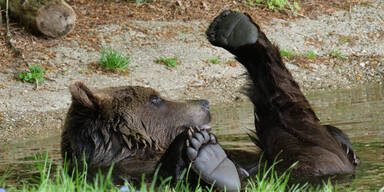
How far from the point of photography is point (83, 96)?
4945mm

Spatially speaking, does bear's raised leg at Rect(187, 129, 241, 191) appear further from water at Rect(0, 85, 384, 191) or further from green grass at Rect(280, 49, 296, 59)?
green grass at Rect(280, 49, 296, 59)

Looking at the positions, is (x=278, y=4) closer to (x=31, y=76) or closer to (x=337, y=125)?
(x=31, y=76)

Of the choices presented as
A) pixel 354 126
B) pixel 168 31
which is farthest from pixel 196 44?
pixel 354 126

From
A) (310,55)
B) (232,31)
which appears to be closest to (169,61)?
(310,55)

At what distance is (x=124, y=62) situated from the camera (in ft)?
38.2

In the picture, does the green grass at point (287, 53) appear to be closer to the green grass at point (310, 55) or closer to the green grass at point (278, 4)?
the green grass at point (310, 55)

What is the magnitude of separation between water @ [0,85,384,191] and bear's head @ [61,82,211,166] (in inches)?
23.6

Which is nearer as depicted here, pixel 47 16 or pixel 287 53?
pixel 47 16

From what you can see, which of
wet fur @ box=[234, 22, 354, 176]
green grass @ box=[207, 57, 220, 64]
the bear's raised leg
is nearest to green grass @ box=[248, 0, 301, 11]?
green grass @ box=[207, 57, 220, 64]

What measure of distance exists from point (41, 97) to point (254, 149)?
19.2ft

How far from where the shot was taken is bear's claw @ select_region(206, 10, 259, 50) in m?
5.22

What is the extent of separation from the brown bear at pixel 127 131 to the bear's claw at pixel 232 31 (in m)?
0.80

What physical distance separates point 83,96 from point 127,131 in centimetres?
54

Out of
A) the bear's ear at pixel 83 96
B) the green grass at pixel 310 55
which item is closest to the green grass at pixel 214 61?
the green grass at pixel 310 55
